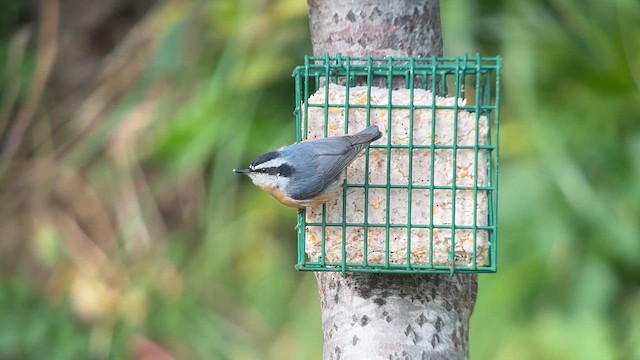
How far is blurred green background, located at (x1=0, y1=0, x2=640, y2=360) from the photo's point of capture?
3.89 metres

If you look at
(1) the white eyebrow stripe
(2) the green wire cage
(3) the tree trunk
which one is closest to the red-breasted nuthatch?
(1) the white eyebrow stripe

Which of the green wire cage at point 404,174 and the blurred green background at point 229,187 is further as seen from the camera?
the blurred green background at point 229,187

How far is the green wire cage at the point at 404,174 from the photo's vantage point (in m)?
2.34

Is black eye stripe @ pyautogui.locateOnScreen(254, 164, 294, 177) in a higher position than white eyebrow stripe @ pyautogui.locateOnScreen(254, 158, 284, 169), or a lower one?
lower

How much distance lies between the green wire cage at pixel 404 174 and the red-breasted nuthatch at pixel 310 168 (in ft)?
0.34

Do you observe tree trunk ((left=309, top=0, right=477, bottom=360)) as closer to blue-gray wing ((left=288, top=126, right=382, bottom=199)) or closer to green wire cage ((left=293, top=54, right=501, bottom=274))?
green wire cage ((left=293, top=54, right=501, bottom=274))

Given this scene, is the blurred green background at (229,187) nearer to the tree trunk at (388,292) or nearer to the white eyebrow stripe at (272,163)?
the tree trunk at (388,292)

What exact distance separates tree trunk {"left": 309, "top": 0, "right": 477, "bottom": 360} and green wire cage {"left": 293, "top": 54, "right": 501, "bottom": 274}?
80 mm

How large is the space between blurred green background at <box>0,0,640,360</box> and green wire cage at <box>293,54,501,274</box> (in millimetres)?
1377

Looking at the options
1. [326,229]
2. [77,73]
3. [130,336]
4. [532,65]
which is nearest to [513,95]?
[532,65]

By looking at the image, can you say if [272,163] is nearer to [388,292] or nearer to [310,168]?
[310,168]

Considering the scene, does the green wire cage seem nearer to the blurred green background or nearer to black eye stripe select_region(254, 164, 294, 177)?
black eye stripe select_region(254, 164, 294, 177)

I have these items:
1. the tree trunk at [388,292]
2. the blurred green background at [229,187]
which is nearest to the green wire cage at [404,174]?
the tree trunk at [388,292]

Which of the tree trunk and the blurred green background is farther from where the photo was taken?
the blurred green background
